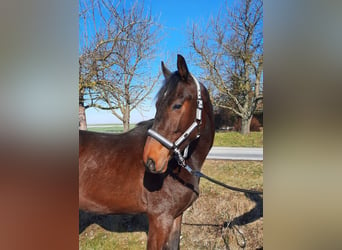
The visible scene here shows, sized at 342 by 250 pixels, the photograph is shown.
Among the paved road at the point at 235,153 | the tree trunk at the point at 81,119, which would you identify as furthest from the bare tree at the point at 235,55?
the tree trunk at the point at 81,119

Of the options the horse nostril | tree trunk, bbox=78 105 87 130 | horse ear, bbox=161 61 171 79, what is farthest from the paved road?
tree trunk, bbox=78 105 87 130

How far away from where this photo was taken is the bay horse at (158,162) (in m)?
1.60

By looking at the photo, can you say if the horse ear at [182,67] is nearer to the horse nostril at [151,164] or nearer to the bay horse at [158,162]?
the bay horse at [158,162]

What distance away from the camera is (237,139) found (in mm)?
1771

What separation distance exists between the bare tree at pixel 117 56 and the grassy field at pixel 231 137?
9 cm

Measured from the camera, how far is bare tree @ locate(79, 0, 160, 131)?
1.84 m

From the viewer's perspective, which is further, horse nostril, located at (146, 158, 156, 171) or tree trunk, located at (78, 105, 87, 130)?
tree trunk, located at (78, 105, 87, 130)

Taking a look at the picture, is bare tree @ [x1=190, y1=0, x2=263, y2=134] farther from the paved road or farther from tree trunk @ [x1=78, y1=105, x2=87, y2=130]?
tree trunk @ [x1=78, y1=105, x2=87, y2=130]

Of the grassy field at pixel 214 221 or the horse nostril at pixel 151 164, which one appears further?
the grassy field at pixel 214 221

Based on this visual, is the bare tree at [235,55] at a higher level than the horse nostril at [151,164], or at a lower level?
higher

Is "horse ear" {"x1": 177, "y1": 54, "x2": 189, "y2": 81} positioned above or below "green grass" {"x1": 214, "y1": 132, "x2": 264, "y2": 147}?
above

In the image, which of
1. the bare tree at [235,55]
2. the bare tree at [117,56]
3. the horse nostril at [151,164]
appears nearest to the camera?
the horse nostril at [151,164]
